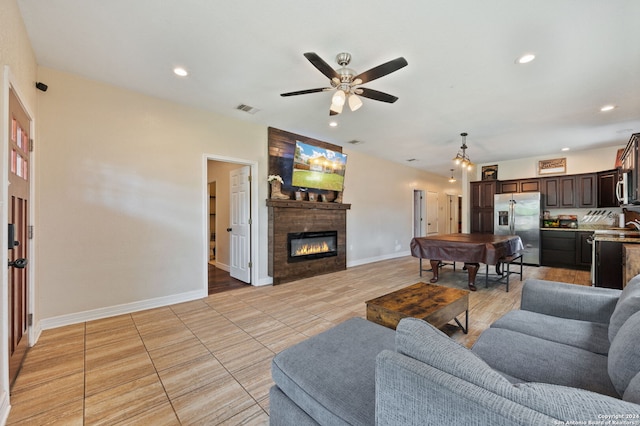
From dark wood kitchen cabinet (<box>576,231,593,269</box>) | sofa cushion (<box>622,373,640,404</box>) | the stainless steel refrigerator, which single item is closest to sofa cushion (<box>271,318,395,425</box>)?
sofa cushion (<box>622,373,640,404</box>)

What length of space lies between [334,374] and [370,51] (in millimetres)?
2596

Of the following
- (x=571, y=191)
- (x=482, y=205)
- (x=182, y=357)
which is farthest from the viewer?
(x=482, y=205)

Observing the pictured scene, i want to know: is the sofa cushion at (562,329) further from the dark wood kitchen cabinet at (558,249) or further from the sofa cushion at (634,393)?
the dark wood kitchen cabinet at (558,249)

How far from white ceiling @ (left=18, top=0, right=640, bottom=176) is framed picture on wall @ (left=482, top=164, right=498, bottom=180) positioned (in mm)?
3076

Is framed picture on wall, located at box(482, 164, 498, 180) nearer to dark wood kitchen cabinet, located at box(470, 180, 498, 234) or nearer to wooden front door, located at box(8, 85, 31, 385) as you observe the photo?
dark wood kitchen cabinet, located at box(470, 180, 498, 234)

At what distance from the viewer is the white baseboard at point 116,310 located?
276 centimetres

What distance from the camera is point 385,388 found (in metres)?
0.81

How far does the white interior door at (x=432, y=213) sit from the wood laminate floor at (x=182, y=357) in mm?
4975

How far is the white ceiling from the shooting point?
77.6 inches

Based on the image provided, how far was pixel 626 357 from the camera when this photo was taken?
98 cm

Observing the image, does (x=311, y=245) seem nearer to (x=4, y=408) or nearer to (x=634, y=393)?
(x=4, y=408)

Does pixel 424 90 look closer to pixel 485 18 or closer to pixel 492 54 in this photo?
pixel 492 54

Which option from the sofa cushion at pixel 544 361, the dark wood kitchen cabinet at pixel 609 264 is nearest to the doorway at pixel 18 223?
the sofa cushion at pixel 544 361

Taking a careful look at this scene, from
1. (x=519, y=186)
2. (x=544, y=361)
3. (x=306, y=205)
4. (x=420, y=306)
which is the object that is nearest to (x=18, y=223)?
(x=420, y=306)
